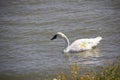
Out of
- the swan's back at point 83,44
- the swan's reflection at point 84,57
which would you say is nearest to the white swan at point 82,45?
the swan's back at point 83,44

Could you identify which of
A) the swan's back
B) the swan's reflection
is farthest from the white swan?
the swan's reflection

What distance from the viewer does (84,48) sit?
43.1 feet

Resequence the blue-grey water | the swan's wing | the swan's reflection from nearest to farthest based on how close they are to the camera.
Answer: the blue-grey water
the swan's reflection
the swan's wing

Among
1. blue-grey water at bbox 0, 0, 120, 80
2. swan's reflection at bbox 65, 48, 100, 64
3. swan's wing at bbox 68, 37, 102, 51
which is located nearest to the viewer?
blue-grey water at bbox 0, 0, 120, 80

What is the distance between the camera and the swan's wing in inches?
513

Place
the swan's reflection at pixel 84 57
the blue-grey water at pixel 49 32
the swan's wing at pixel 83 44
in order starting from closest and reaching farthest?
1. the blue-grey water at pixel 49 32
2. the swan's reflection at pixel 84 57
3. the swan's wing at pixel 83 44

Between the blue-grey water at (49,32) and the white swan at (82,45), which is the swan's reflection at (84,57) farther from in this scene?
the white swan at (82,45)

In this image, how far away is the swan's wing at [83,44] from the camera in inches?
513

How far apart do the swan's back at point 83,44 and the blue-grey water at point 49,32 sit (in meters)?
0.24

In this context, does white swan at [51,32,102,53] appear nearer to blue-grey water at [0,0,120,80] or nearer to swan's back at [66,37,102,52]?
swan's back at [66,37,102,52]

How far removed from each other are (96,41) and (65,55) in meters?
1.10

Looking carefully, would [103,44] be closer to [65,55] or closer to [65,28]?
[65,55]

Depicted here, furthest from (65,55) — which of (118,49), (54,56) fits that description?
(118,49)

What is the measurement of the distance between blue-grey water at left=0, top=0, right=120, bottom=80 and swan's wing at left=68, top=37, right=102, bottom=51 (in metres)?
0.25
